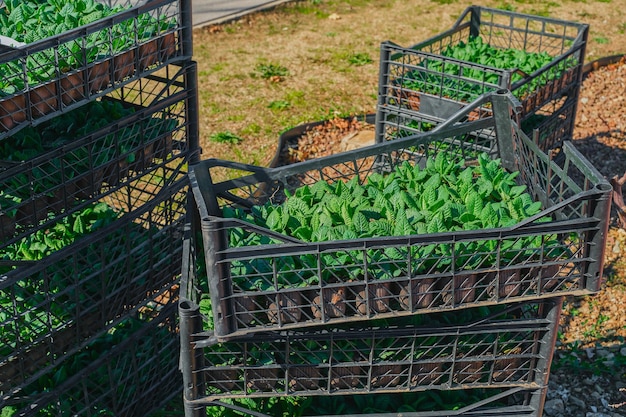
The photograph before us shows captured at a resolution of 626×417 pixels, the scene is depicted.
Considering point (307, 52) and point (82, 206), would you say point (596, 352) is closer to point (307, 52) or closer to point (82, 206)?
point (82, 206)

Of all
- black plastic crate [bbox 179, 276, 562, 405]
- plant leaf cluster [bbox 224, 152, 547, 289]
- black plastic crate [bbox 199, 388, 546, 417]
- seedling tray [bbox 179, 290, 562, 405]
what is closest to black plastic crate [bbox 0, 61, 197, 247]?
plant leaf cluster [bbox 224, 152, 547, 289]

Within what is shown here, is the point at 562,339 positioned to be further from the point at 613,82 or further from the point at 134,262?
the point at 613,82

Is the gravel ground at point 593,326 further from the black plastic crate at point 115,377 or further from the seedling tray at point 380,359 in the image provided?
the black plastic crate at point 115,377

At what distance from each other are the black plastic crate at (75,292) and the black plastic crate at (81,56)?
0.76m

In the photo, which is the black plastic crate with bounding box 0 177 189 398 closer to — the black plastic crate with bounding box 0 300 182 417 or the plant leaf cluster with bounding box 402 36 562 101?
the black plastic crate with bounding box 0 300 182 417

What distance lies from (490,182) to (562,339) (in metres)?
2.36

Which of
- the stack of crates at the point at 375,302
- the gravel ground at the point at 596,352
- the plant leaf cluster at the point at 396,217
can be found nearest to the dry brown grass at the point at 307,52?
the gravel ground at the point at 596,352

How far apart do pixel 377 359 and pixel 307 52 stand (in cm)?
770

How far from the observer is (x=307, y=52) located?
10.8 metres

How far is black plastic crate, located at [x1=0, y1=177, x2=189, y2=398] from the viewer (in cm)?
400

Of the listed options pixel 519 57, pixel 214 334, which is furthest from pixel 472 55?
pixel 214 334

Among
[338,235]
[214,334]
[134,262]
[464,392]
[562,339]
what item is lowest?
[562,339]

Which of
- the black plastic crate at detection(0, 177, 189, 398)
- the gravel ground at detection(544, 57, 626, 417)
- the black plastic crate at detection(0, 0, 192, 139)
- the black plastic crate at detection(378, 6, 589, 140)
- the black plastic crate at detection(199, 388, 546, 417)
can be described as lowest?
the gravel ground at detection(544, 57, 626, 417)

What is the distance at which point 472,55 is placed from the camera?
7145 mm
